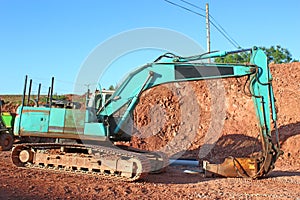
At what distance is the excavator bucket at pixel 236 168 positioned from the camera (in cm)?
883

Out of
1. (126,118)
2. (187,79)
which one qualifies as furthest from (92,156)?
(187,79)

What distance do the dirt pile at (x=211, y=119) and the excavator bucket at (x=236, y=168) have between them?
17.4 ft

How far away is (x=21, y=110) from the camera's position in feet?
31.2

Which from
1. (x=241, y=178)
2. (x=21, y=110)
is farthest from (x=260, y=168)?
(x=21, y=110)

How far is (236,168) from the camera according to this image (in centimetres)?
898

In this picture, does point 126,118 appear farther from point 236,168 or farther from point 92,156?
point 236,168

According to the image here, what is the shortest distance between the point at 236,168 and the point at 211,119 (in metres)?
9.38

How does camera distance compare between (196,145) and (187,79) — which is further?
(196,145)

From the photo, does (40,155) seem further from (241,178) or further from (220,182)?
(241,178)

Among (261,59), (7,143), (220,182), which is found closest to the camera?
(220,182)

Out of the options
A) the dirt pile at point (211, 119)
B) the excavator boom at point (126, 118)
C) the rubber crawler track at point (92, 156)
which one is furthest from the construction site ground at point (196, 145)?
the excavator boom at point (126, 118)

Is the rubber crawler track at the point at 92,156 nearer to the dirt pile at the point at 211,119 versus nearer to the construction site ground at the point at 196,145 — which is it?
the construction site ground at the point at 196,145

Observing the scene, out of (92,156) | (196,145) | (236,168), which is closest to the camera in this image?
(92,156)

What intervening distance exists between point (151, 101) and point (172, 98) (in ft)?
3.99
